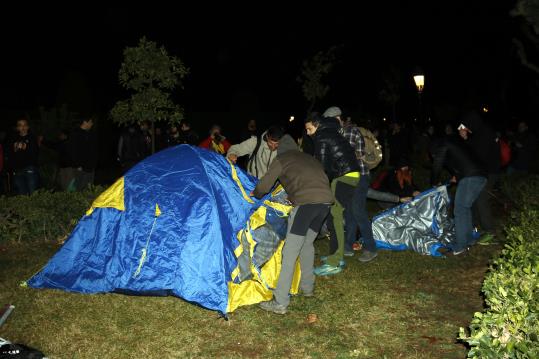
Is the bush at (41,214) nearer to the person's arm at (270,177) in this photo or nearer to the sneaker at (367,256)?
the person's arm at (270,177)

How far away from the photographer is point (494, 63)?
36.0 metres

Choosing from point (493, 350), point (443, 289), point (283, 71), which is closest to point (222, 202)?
point (443, 289)

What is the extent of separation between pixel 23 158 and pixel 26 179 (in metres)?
0.45

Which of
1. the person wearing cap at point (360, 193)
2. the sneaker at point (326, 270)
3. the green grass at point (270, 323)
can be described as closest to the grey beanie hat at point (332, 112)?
the person wearing cap at point (360, 193)

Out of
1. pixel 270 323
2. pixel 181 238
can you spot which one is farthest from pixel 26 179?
pixel 270 323

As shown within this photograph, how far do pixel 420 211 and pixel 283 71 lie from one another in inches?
1461

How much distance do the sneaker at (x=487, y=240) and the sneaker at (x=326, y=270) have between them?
2572mm

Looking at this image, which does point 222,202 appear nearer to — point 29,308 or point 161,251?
point 161,251

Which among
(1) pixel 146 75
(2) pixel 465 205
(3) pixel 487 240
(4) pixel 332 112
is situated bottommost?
(3) pixel 487 240

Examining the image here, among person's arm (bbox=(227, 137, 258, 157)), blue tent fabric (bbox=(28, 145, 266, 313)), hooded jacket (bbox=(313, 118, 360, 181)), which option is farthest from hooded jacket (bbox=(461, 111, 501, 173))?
blue tent fabric (bbox=(28, 145, 266, 313))

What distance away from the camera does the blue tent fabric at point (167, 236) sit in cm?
564

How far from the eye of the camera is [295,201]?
5590 mm

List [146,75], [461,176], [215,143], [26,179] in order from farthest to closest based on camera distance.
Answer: [146,75]
[215,143]
[26,179]
[461,176]

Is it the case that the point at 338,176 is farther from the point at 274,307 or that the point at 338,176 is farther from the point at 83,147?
the point at 83,147
